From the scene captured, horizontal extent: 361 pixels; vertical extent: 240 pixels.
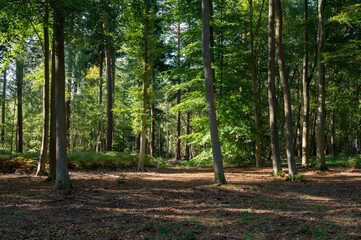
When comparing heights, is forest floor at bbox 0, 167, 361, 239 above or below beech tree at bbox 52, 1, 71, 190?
below

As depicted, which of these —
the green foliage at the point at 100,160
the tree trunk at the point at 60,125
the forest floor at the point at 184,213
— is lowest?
the forest floor at the point at 184,213

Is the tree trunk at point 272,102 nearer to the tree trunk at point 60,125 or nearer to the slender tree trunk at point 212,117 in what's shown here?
the slender tree trunk at point 212,117

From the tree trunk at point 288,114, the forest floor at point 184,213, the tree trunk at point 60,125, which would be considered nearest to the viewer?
the forest floor at point 184,213

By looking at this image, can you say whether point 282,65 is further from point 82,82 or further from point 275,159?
point 82,82

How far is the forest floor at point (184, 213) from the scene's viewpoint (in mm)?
3873

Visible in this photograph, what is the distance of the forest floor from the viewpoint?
3873mm

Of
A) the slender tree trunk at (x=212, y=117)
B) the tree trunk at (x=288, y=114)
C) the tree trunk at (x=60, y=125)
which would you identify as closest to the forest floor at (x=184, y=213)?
the tree trunk at (x=60, y=125)

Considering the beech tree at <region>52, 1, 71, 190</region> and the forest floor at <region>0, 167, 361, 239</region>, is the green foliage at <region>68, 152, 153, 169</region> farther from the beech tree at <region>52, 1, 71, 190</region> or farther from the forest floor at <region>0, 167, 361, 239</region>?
the beech tree at <region>52, 1, 71, 190</region>

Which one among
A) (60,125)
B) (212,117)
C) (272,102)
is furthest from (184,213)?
(272,102)

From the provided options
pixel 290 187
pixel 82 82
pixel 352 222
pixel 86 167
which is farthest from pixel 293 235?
pixel 82 82

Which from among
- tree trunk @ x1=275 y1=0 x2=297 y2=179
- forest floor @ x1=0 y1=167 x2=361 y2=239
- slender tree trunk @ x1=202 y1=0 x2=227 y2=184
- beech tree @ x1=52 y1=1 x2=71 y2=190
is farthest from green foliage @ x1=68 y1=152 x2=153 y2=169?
tree trunk @ x1=275 y1=0 x2=297 y2=179

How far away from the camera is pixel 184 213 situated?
524 centimetres

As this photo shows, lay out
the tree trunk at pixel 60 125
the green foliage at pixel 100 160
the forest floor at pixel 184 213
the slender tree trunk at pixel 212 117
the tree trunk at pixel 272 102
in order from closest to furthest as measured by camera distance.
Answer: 1. the forest floor at pixel 184 213
2. the tree trunk at pixel 60 125
3. the slender tree trunk at pixel 212 117
4. the tree trunk at pixel 272 102
5. the green foliage at pixel 100 160

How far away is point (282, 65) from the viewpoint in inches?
397
